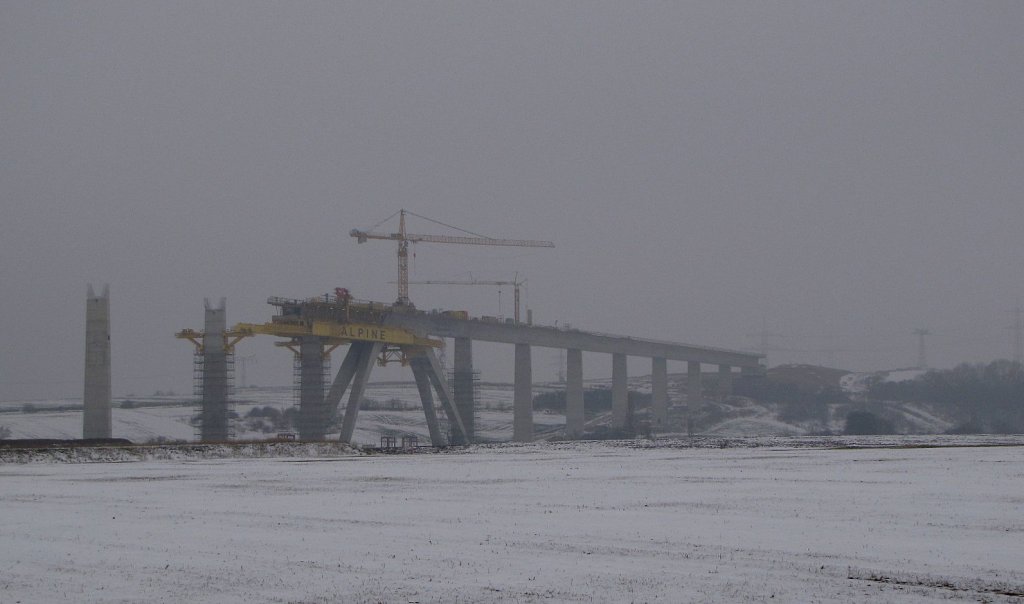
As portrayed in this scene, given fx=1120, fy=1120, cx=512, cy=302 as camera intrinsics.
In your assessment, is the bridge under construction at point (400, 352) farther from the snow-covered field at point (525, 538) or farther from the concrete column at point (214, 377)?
the snow-covered field at point (525, 538)

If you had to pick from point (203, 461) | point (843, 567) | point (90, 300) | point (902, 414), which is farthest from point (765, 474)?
point (902, 414)

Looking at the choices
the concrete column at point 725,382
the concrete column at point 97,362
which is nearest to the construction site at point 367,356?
the concrete column at point 97,362

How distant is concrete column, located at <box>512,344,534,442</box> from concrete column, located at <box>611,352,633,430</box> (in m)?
18.6

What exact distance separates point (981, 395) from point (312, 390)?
12116cm

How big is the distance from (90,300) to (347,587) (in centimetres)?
7394

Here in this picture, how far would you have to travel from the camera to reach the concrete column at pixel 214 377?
96188 millimetres

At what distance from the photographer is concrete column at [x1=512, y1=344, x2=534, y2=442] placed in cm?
12631

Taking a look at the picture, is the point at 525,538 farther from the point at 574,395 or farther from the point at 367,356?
the point at 574,395

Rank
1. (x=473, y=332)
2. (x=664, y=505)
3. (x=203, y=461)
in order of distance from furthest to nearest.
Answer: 1. (x=473, y=332)
2. (x=203, y=461)
3. (x=664, y=505)

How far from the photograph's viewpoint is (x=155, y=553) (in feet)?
68.4

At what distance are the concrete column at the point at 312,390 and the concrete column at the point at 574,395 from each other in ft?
136

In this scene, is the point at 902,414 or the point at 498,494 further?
the point at 902,414

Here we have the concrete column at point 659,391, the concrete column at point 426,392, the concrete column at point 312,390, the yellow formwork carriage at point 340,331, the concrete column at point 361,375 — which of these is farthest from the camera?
the concrete column at point 659,391

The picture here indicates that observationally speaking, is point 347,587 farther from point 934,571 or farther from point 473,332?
point 473,332
